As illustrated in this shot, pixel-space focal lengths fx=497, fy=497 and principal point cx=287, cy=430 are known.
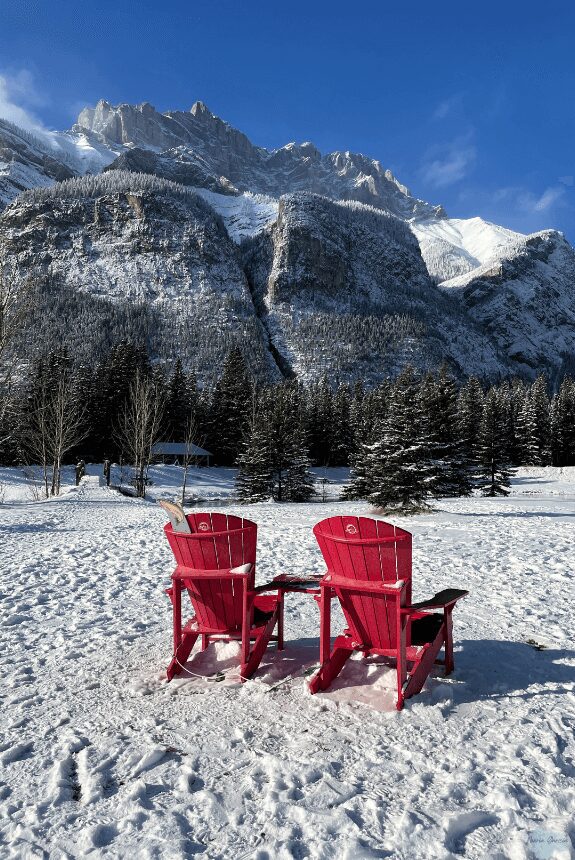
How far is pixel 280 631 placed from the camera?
4.78 m

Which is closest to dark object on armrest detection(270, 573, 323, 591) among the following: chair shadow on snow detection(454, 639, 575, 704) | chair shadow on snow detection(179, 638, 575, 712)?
chair shadow on snow detection(179, 638, 575, 712)

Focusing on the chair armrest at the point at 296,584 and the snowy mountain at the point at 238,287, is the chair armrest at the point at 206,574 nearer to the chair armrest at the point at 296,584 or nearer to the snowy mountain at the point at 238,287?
the chair armrest at the point at 296,584

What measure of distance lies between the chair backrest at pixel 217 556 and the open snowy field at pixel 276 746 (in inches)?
22.1

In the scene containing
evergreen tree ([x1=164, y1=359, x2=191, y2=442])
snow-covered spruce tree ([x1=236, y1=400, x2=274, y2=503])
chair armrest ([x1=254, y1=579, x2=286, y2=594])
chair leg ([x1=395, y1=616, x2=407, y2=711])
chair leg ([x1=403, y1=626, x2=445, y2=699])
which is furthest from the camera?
evergreen tree ([x1=164, y1=359, x2=191, y2=442])

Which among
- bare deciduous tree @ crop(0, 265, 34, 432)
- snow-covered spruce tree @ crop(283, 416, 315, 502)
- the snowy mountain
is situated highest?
the snowy mountain

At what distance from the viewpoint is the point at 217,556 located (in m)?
4.32

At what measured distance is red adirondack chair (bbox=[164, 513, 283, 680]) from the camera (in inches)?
167

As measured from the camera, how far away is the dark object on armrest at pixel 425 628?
14.1 ft

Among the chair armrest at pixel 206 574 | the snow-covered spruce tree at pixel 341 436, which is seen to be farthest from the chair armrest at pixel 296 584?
the snow-covered spruce tree at pixel 341 436

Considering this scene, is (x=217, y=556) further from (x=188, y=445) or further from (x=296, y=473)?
(x=296, y=473)

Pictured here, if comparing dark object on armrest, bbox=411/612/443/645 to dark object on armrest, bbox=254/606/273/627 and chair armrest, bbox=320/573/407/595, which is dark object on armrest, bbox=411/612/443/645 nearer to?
chair armrest, bbox=320/573/407/595

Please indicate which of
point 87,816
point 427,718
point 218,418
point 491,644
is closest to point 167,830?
point 87,816

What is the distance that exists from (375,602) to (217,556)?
1387 mm

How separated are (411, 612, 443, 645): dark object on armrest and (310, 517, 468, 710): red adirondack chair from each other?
12 mm
